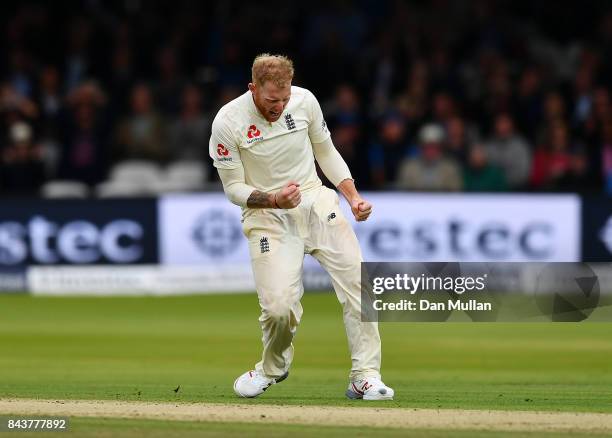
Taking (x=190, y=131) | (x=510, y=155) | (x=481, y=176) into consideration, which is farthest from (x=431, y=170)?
(x=190, y=131)

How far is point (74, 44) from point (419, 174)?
5226 millimetres

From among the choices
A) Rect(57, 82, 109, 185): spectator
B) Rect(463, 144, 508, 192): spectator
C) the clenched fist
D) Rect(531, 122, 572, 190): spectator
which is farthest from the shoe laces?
Rect(57, 82, 109, 185): spectator

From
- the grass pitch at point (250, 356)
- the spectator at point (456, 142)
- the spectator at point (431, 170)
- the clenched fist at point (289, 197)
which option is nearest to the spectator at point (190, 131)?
the spectator at point (431, 170)

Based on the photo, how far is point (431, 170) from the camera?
16.1m

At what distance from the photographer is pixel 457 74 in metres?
17.8

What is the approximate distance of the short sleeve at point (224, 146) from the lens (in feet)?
25.4

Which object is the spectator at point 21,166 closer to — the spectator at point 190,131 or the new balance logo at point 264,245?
the spectator at point 190,131

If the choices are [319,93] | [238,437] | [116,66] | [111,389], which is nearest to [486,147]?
[319,93]

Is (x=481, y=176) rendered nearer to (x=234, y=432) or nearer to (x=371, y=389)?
(x=371, y=389)

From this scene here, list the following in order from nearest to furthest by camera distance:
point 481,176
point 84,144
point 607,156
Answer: point 481,176 → point 607,156 → point 84,144

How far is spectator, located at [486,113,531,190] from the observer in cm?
1667

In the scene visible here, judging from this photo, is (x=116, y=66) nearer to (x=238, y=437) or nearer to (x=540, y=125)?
(x=540, y=125)
